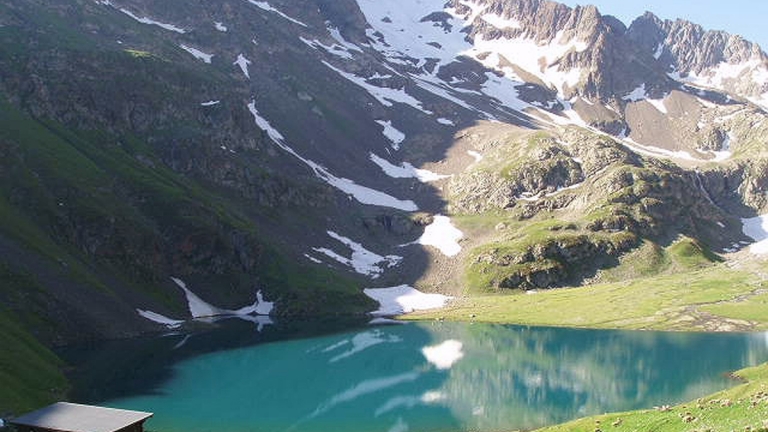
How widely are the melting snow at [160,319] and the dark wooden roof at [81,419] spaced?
289 ft

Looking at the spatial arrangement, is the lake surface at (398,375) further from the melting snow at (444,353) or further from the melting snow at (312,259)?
the melting snow at (312,259)

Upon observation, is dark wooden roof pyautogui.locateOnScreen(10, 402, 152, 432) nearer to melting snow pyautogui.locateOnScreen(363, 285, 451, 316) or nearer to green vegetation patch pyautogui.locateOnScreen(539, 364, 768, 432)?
green vegetation patch pyautogui.locateOnScreen(539, 364, 768, 432)

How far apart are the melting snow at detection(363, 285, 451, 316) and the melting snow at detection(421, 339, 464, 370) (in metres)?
40.4

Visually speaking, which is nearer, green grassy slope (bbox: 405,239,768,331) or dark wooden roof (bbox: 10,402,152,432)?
dark wooden roof (bbox: 10,402,152,432)

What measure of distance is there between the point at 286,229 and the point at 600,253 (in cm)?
8596

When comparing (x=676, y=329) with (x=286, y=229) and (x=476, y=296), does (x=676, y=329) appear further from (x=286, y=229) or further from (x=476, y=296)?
(x=286, y=229)

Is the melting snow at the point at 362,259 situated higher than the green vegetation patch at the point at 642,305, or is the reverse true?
the green vegetation patch at the point at 642,305

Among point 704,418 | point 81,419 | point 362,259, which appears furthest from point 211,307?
point 704,418

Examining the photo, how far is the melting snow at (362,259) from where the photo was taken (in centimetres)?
18112

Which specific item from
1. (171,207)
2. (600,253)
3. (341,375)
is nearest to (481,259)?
(600,253)

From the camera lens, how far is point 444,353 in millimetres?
109938

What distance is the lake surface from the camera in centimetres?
6881

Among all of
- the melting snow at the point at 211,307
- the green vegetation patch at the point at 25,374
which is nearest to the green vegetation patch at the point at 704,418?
the green vegetation patch at the point at 25,374

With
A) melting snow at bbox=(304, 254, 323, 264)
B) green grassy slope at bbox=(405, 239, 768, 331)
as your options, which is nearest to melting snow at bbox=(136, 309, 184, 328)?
melting snow at bbox=(304, 254, 323, 264)
